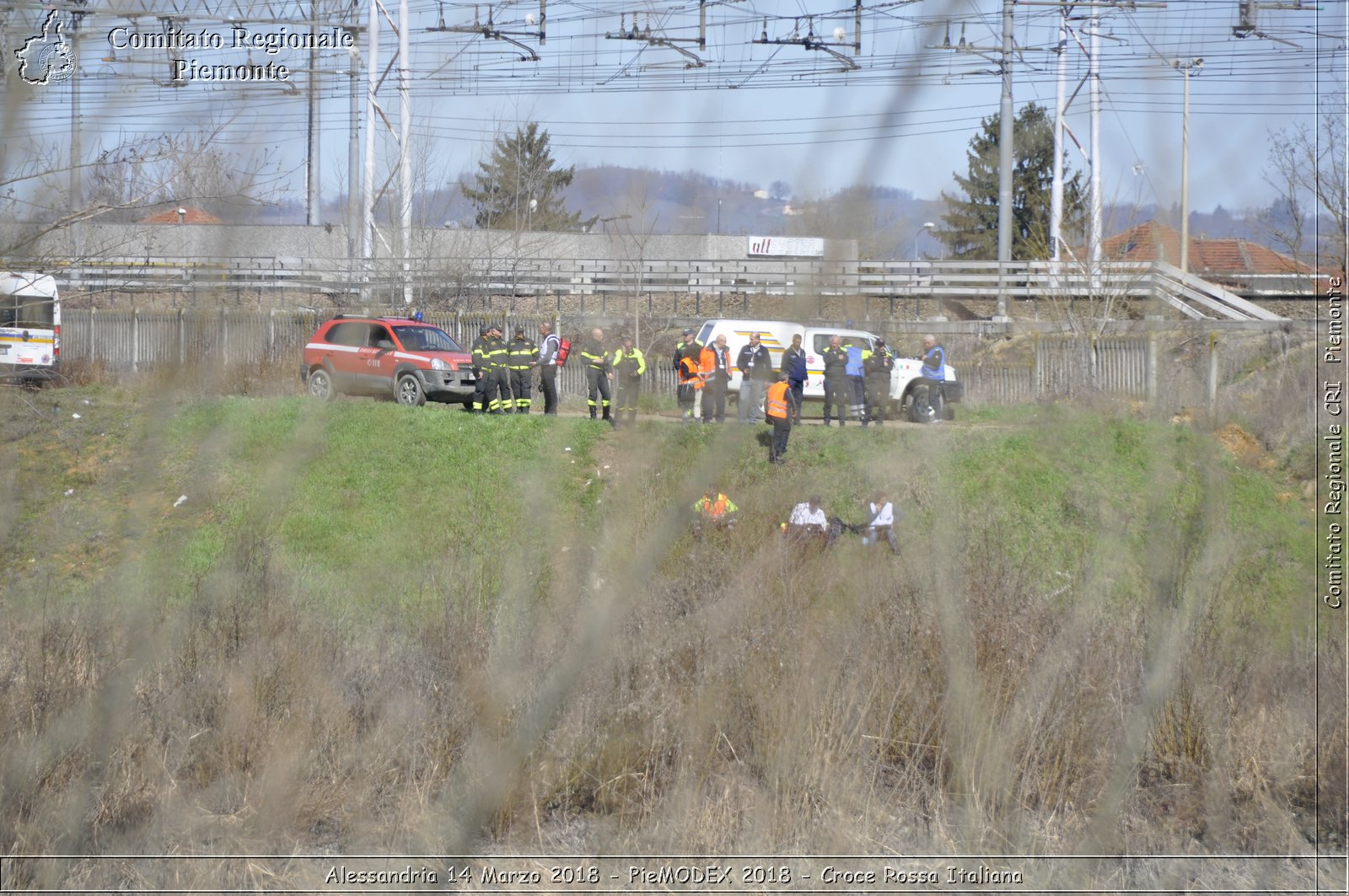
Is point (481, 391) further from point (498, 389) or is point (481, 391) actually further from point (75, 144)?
point (75, 144)

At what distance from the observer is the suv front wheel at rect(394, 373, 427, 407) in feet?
60.1

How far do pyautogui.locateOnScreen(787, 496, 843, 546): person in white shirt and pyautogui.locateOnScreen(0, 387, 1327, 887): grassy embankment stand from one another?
50.8 inches

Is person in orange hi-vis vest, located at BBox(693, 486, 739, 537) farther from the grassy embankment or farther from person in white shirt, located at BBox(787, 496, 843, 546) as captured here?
person in white shirt, located at BBox(787, 496, 843, 546)

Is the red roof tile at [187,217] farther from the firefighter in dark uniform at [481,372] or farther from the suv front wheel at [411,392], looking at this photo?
the suv front wheel at [411,392]

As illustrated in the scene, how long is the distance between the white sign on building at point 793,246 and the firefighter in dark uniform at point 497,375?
1514 centimetres

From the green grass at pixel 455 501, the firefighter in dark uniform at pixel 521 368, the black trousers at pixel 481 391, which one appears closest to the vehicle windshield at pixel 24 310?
the green grass at pixel 455 501

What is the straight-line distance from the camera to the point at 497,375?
699 inches

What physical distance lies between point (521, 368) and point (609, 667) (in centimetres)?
1391

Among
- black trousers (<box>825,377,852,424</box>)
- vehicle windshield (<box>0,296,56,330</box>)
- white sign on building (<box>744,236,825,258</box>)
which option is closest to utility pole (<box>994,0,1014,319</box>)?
white sign on building (<box>744,236,825,258</box>)

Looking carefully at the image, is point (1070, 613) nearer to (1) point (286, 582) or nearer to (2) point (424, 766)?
(2) point (424, 766)

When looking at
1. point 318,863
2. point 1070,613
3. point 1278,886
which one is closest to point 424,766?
point 318,863

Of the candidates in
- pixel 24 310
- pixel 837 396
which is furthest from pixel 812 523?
pixel 837 396

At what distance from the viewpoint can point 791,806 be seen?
14.7 feet

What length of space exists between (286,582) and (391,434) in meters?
11.4
